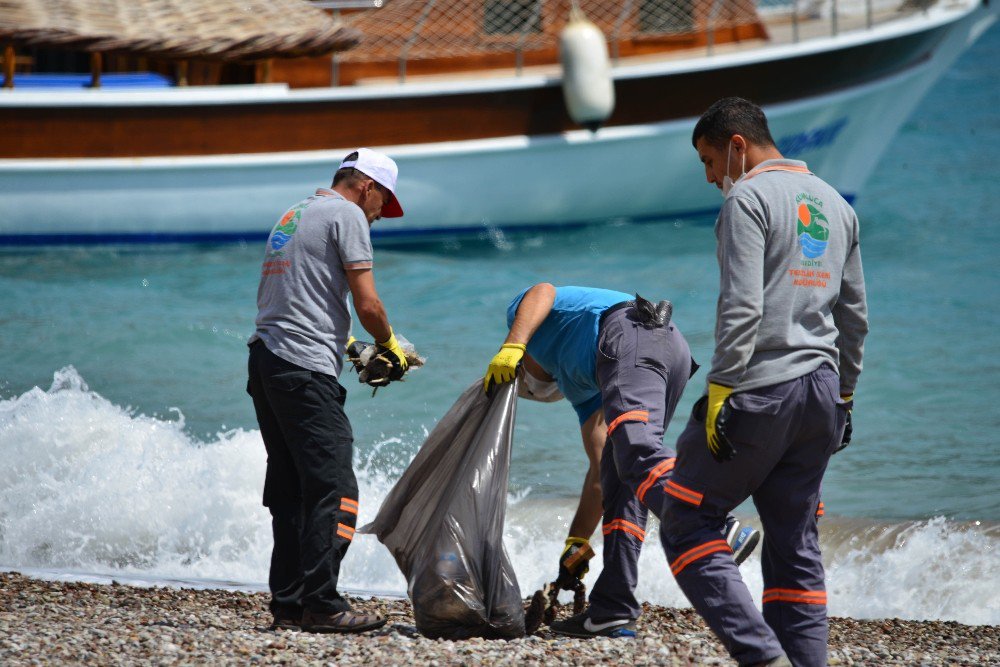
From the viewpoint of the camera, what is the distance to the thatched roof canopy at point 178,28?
403 inches

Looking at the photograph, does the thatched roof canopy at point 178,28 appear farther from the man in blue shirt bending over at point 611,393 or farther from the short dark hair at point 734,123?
the short dark hair at point 734,123

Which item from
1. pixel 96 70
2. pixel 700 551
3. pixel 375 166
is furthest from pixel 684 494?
pixel 96 70

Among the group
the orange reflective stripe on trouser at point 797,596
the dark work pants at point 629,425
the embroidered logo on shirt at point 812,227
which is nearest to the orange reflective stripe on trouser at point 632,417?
the dark work pants at point 629,425

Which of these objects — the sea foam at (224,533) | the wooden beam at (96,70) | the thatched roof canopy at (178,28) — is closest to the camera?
the sea foam at (224,533)

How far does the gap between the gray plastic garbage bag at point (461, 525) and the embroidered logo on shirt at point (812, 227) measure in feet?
3.97

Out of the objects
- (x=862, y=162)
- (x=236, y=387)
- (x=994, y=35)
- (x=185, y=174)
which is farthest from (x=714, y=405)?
(x=994, y=35)

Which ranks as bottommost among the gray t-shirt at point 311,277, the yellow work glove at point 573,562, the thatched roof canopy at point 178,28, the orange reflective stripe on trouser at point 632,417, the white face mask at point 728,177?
the yellow work glove at point 573,562

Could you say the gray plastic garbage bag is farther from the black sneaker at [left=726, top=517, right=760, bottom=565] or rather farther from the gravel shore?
the black sneaker at [left=726, top=517, right=760, bottom=565]

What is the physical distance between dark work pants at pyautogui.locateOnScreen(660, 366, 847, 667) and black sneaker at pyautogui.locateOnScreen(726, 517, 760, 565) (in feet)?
0.79

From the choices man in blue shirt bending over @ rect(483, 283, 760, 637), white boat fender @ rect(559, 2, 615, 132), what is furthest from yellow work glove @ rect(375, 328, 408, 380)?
white boat fender @ rect(559, 2, 615, 132)

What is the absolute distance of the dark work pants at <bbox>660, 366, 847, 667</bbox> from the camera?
10.7ft

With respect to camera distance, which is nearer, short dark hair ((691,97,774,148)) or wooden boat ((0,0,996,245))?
short dark hair ((691,97,774,148))

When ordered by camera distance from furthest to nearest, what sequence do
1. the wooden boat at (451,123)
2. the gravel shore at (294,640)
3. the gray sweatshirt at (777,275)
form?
1. the wooden boat at (451,123)
2. the gravel shore at (294,640)
3. the gray sweatshirt at (777,275)

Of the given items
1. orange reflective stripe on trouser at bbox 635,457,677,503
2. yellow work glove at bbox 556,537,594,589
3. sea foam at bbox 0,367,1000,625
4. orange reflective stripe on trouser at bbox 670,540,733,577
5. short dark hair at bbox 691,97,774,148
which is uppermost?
short dark hair at bbox 691,97,774,148
